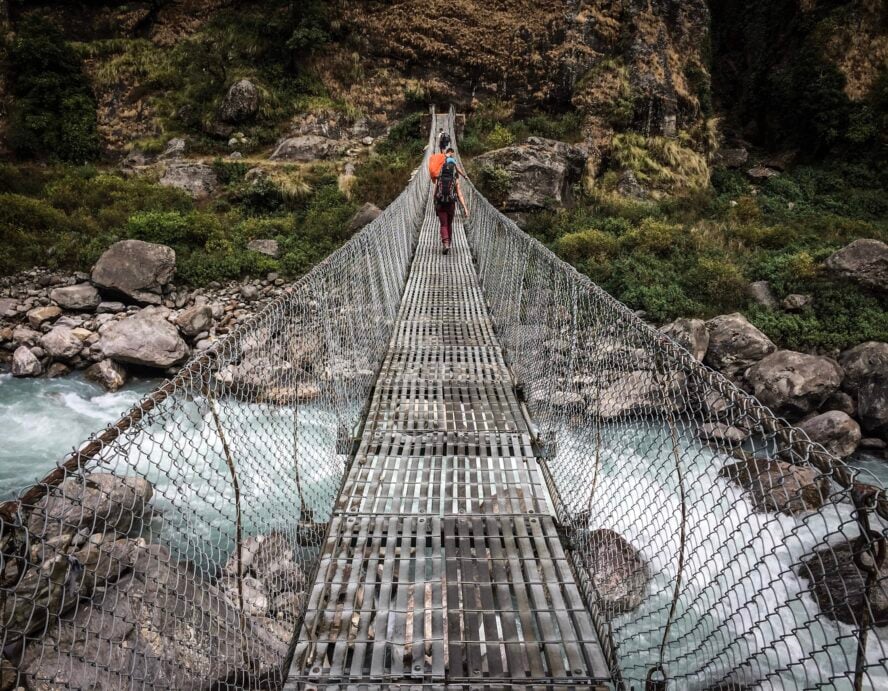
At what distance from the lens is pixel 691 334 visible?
8.15m

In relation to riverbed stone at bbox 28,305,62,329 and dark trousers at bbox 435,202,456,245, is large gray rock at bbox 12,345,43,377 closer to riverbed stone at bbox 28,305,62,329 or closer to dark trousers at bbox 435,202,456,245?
riverbed stone at bbox 28,305,62,329

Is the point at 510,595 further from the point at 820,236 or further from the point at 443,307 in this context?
the point at 820,236

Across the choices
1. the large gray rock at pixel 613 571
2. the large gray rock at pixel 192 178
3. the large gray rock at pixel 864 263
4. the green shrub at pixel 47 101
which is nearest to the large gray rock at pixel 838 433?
the large gray rock at pixel 864 263

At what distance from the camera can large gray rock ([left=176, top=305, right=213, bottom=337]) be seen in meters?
8.70

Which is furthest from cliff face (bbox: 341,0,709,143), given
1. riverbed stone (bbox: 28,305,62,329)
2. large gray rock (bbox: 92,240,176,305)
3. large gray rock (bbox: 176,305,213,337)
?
riverbed stone (bbox: 28,305,62,329)

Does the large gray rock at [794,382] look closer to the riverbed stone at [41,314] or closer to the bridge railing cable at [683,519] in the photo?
the bridge railing cable at [683,519]

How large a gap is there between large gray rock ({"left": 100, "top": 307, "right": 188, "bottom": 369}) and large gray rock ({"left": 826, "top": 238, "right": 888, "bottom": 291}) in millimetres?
12764

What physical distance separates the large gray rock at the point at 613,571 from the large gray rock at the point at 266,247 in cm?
976

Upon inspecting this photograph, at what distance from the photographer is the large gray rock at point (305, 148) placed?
14789mm

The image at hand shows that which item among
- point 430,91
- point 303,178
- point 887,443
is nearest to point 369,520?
point 887,443

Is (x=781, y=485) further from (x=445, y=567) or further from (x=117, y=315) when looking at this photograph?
(x=117, y=315)

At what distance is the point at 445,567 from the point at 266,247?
33.8ft

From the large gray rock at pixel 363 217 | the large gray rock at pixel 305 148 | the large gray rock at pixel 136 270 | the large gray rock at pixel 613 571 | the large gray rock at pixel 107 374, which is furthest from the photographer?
the large gray rock at pixel 305 148

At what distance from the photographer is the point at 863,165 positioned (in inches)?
604
